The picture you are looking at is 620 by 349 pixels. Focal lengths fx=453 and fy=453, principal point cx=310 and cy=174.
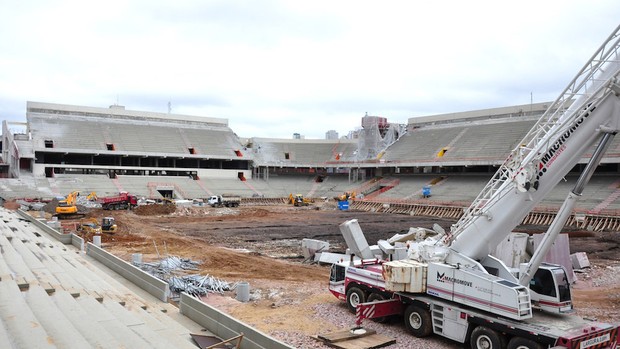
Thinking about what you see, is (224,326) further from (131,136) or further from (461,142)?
(131,136)

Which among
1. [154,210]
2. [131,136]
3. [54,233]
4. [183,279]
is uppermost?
[131,136]

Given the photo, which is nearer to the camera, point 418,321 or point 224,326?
point 224,326

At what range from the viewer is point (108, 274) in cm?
1159

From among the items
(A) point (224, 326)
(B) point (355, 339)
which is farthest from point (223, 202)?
(A) point (224, 326)

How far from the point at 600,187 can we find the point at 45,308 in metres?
44.1

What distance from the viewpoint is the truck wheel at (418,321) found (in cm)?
1023

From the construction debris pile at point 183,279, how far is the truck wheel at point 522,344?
8.39 metres

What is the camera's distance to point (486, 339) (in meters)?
9.05

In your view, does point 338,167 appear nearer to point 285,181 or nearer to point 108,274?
point 285,181

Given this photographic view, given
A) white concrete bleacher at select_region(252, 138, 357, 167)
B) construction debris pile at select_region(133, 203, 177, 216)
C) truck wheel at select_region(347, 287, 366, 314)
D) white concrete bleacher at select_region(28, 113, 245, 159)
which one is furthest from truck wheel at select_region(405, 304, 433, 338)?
white concrete bleacher at select_region(252, 138, 357, 167)

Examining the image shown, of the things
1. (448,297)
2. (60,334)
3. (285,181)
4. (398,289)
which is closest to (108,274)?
(60,334)

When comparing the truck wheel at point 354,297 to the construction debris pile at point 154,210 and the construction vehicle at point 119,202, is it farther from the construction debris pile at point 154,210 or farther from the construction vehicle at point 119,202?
the construction vehicle at point 119,202

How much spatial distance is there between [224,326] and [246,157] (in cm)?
5859

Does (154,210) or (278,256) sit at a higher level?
(154,210)
